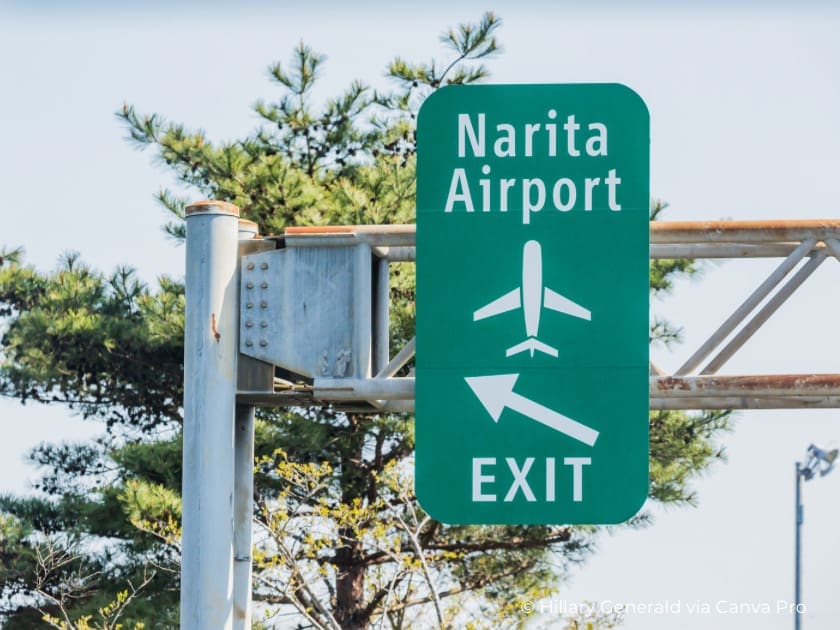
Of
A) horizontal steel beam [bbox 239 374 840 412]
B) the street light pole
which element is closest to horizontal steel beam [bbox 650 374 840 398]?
horizontal steel beam [bbox 239 374 840 412]

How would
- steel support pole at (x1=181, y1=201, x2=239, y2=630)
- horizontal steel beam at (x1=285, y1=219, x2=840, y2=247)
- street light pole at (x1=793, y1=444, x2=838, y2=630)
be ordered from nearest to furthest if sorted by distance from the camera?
steel support pole at (x1=181, y1=201, x2=239, y2=630), horizontal steel beam at (x1=285, y1=219, x2=840, y2=247), street light pole at (x1=793, y1=444, x2=838, y2=630)

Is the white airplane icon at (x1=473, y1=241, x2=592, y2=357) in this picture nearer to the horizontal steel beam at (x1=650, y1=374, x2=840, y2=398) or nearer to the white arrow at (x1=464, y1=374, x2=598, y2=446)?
the white arrow at (x1=464, y1=374, x2=598, y2=446)

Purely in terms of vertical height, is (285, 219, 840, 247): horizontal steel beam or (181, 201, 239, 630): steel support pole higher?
(285, 219, 840, 247): horizontal steel beam

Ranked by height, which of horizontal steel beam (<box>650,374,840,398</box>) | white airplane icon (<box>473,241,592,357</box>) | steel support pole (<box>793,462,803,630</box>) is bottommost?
steel support pole (<box>793,462,803,630</box>)

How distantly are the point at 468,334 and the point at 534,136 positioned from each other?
62cm

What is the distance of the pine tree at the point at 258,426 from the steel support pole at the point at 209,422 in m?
7.67

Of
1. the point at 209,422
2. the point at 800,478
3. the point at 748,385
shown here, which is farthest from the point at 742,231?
the point at 800,478

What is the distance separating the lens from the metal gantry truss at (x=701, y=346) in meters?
4.98

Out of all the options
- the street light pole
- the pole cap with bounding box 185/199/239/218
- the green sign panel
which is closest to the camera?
the green sign panel

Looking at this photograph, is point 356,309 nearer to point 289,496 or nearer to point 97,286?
point 289,496

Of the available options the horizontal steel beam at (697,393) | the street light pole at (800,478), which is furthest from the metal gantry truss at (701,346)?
the street light pole at (800,478)

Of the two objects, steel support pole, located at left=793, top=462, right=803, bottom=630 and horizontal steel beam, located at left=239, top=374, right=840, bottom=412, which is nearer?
horizontal steel beam, located at left=239, top=374, right=840, bottom=412

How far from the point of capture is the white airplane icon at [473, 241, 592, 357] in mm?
4594

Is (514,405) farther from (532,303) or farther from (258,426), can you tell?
(258,426)
